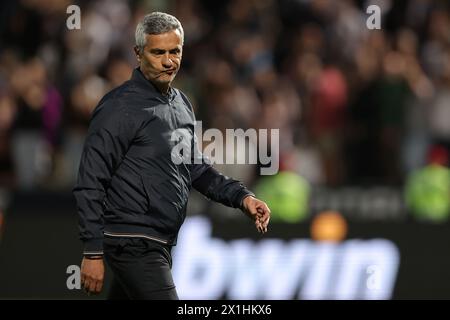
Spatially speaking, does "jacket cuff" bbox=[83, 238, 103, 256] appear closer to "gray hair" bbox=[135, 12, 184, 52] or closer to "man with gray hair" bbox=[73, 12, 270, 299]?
"man with gray hair" bbox=[73, 12, 270, 299]

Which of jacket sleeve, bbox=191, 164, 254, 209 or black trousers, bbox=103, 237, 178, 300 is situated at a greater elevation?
jacket sleeve, bbox=191, 164, 254, 209

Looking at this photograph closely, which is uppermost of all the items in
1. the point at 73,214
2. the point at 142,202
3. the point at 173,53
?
the point at 173,53

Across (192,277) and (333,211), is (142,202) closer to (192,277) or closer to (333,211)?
(192,277)

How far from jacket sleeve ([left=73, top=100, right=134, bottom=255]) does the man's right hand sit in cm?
5

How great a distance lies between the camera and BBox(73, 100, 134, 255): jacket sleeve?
542cm

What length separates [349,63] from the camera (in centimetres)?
1299

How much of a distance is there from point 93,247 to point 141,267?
36 centimetres

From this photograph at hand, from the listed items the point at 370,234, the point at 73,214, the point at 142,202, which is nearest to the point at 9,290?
the point at 73,214

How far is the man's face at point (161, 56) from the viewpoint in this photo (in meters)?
5.69

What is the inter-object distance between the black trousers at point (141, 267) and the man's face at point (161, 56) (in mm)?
844

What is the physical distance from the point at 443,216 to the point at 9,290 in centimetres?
442

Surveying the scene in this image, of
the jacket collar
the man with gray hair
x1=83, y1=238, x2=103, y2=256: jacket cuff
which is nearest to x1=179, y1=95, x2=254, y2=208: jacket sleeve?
the man with gray hair

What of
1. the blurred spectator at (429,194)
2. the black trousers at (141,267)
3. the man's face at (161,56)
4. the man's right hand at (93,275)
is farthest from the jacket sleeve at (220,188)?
the blurred spectator at (429,194)

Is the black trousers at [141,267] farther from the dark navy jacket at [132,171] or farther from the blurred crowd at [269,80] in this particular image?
the blurred crowd at [269,80]
